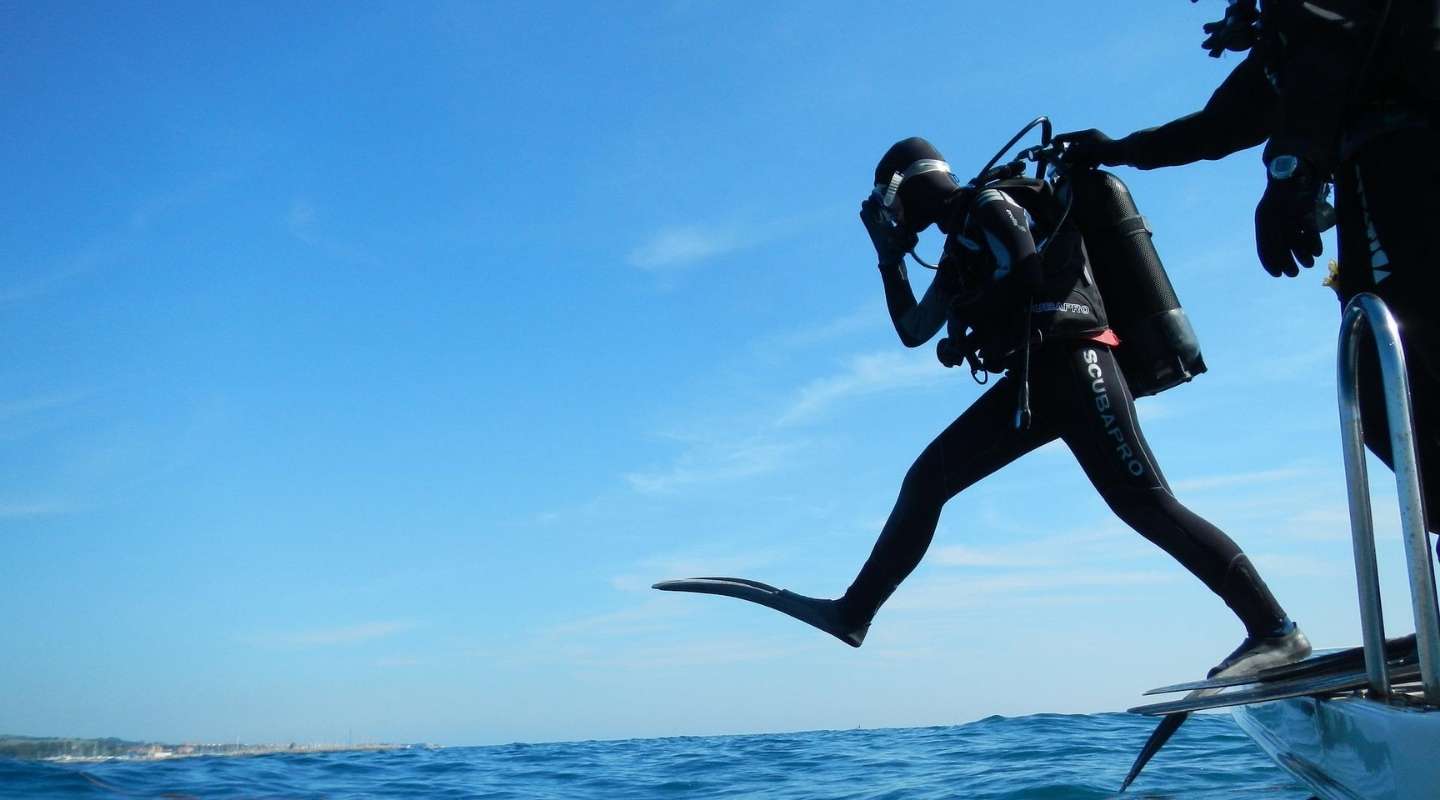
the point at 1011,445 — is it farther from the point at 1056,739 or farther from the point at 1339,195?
the point at 1056,739

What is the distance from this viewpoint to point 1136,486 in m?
3.13

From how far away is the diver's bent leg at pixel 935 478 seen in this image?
3.45 metres

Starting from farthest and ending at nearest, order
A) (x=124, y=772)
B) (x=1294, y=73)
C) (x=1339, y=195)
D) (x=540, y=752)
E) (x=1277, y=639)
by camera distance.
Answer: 1. (x=540, y=752)
2. (x=124, y=772)
3. (x=1277, y=639)
4. (x=1339, y=195)
5. (x=1294, y=73)

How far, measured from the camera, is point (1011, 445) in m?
Answer: 3.44

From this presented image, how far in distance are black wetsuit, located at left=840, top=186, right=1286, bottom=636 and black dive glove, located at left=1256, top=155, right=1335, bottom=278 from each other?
0.87 m

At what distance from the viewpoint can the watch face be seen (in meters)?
2.16

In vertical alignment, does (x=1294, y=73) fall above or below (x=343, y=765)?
above

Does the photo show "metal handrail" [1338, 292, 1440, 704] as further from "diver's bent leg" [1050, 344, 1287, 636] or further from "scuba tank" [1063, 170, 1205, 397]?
"scuba tank" [1063, 170, 1205, 397]

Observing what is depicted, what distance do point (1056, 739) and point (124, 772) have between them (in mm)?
6806

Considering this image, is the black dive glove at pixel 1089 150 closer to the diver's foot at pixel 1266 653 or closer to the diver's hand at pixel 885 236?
the diver's hand at pixel 885 236

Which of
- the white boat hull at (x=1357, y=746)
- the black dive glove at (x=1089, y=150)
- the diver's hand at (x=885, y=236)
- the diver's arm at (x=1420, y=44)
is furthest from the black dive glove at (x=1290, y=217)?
the diver's hand at (x=885, y=236)

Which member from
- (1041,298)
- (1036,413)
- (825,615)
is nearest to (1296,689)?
(1036,413)

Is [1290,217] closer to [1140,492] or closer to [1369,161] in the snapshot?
[1369,161]

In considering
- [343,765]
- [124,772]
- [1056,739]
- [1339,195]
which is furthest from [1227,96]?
[343,765]
